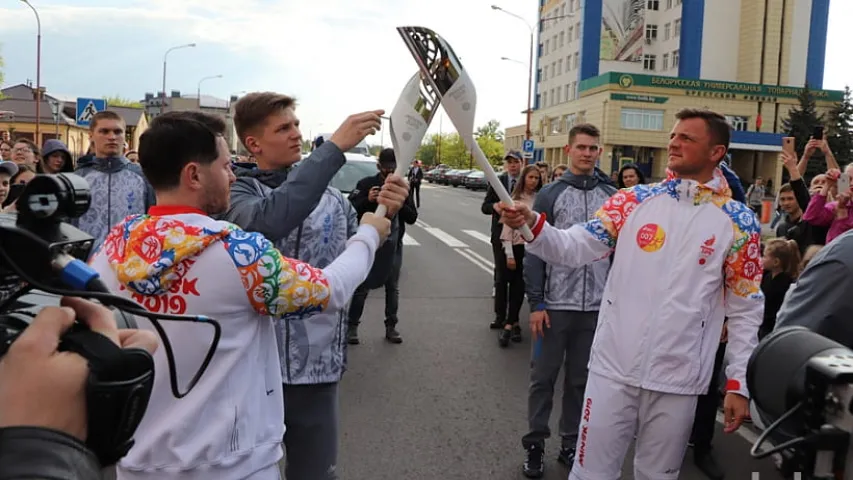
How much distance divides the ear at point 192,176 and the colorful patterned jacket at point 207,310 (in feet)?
0.27

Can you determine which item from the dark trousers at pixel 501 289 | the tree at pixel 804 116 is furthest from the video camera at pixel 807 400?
the tree at pixel 804 116

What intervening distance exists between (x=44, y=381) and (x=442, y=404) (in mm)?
4796

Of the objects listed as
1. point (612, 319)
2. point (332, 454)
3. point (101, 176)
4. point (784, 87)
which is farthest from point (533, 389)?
point (784, 87)

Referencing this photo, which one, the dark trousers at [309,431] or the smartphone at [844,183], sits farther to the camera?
the smartphone at [844,183]

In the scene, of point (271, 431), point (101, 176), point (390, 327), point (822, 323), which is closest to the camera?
point (822, 323)

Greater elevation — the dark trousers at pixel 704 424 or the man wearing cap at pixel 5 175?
the man wearing cap at pixel 5 175

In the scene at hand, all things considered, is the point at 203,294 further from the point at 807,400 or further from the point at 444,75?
the point at 807,400

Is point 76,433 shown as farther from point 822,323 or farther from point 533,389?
point 533,389

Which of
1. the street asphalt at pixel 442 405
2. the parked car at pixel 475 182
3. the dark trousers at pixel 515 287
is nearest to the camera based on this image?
the street asphalt at pixel 442 405

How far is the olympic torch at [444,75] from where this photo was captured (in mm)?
2629

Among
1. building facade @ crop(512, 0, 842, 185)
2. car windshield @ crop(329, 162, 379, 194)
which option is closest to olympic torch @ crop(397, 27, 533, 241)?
car windshield @ crop(329, 162, 379, 194)

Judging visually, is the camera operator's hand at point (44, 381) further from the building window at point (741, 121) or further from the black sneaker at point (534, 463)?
the building window at point (741, 121)

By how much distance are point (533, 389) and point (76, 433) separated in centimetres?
388

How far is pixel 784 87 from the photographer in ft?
190
